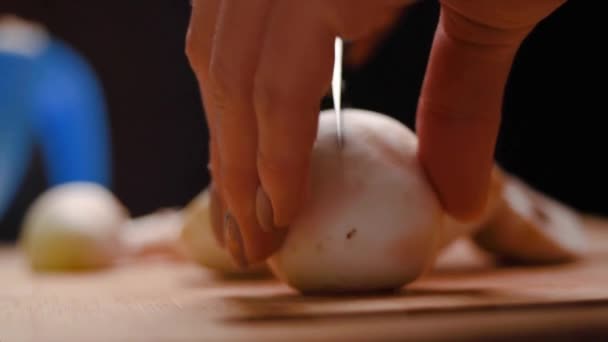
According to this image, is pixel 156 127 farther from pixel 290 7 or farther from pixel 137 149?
pixel 290 7

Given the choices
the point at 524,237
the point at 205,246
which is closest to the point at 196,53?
the point at 205,246

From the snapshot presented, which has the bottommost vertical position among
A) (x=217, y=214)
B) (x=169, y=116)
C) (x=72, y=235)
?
(x=169, y=116)

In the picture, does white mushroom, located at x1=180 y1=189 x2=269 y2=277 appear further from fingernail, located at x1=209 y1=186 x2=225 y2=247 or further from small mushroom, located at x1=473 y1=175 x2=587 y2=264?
small mushroom, located at x1=473 y1=175 x2=587 y2=264

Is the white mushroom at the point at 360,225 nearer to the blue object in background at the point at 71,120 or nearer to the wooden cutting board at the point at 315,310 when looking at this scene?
the wooden cutting board at the point at 315,310

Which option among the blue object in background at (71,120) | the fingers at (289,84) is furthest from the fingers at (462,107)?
the blue object in background at (71,120)

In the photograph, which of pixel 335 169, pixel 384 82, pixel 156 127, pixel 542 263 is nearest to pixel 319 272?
pixel 335 169

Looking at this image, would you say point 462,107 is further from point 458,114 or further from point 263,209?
point 263,209

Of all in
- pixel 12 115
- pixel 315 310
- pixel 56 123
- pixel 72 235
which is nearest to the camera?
pixel 315 310
